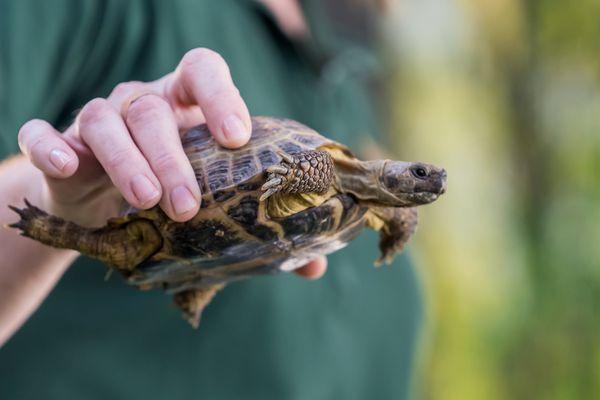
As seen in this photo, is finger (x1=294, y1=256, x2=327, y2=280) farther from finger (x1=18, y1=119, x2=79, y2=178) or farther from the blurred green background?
the blurred green background

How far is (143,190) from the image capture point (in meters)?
0.44

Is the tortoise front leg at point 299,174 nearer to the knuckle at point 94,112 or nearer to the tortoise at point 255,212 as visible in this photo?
the tortoise at point 255,212

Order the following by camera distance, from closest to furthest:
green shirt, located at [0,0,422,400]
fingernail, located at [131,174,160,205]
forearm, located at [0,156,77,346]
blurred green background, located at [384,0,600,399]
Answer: fingernail, located at [131,174,160,205], forearm, located at [0,156,77,346], green shirt, located at [0,0,422,400], blurred green background, located at [384,0,600,399]

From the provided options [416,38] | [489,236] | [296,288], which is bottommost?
[489,236]

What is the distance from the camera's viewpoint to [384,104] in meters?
2.69

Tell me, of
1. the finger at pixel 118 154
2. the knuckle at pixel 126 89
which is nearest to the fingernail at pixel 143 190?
the finger at pixel 118 154

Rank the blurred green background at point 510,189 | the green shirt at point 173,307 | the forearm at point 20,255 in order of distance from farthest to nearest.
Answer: the blurred green background at point 510,189
the green shirt at point 173,307
the forearm at point 20,255

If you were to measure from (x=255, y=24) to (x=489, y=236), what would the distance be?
2.32 metres

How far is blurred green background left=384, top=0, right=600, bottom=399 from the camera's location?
9.68 feet

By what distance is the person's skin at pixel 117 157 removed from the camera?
0.46 m

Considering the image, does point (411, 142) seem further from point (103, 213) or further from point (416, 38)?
point (103, 213)

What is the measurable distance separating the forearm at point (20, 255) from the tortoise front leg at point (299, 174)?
213 mm

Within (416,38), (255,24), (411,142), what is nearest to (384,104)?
(411,142)

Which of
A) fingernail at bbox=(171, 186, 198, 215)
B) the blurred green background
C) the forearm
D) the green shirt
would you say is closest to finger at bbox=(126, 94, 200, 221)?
fingernail at bbox=(171, 186, 198, 215)
